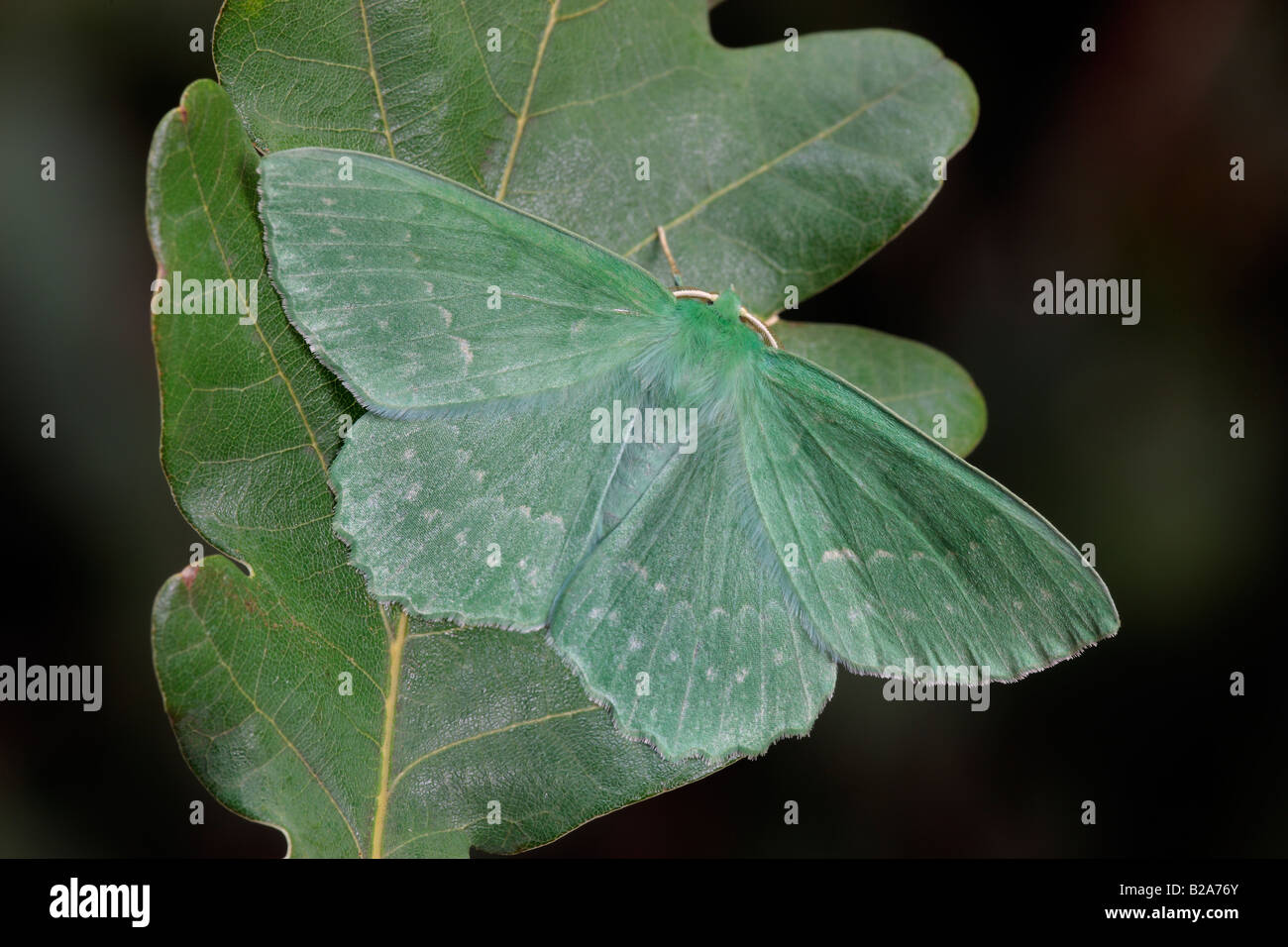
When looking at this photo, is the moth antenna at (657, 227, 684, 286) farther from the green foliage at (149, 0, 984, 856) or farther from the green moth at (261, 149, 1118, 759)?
the green moth at (261, 149, 1118, 759)

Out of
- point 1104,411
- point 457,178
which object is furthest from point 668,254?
point 1104,411

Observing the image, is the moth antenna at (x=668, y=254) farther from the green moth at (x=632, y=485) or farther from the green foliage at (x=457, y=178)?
the green moth at (x=632, y=485)

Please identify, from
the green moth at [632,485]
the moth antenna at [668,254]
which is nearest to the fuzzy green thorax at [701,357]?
the green moth at [632,485]

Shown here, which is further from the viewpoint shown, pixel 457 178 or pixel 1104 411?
pixel 1104 411

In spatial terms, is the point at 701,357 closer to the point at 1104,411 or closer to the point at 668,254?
the point at 668,254

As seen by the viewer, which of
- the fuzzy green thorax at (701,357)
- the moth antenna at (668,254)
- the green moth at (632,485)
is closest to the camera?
the green moth at (632,485)

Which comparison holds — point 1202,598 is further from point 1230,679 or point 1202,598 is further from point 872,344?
point 872,344

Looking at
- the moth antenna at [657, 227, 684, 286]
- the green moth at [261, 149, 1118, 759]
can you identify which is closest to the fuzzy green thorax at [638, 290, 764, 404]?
the green moth at [261, 149, 1118, 759]

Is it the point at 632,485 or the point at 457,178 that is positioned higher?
the point at 457,178

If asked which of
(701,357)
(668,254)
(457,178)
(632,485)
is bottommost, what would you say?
(632,485)
